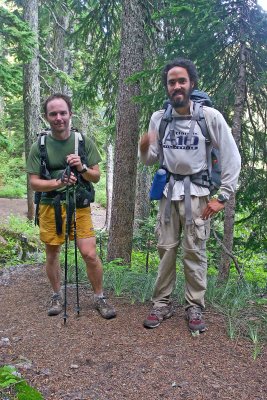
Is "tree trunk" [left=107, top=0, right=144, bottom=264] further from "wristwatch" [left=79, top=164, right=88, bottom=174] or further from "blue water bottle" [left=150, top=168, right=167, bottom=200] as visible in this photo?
"blue water bottle" [left=150, top=168, right=167, bottom=200]

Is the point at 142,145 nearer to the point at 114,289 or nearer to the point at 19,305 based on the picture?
the point at 114,289

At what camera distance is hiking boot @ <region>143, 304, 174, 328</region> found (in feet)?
13.2

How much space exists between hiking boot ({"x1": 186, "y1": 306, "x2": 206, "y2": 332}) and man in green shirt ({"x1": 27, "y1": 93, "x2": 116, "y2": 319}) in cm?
83

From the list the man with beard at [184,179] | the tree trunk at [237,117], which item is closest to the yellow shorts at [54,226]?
the man with beard at [184,179]

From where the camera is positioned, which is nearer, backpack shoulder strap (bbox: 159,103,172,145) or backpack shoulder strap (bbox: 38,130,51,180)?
backpack shoulder strap (bbox: 159,103,172,145)

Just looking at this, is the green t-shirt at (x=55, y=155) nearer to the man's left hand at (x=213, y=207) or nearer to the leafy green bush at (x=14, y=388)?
the man's left hand at (x=213, y=207)

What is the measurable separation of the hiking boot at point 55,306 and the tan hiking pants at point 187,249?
1.12 m

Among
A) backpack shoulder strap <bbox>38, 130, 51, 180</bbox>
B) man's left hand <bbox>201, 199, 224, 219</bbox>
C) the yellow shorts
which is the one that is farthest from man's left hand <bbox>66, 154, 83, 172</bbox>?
man's left hand <bbox>201, 199, 224, 219</bbox>

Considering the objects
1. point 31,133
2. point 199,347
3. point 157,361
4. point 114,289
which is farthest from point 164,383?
point 31,133

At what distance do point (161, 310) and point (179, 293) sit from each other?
2.44 ft

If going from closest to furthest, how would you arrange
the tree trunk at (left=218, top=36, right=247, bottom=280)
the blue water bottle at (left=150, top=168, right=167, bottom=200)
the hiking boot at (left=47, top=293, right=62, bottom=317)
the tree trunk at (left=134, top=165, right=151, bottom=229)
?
the blue water bottle at (left=150, top=168, right=167, bottom=200) → the hiking boot at (left=47, top=293, right=62, bottom=317) → the tree trunk at (left=218, top=36, right=247, bottom=280) → the tree trunk at (left=134, top=165, right=151, bottom=229)

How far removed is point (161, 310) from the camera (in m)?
4.20

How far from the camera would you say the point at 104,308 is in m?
4.36

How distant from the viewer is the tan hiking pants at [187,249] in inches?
155
